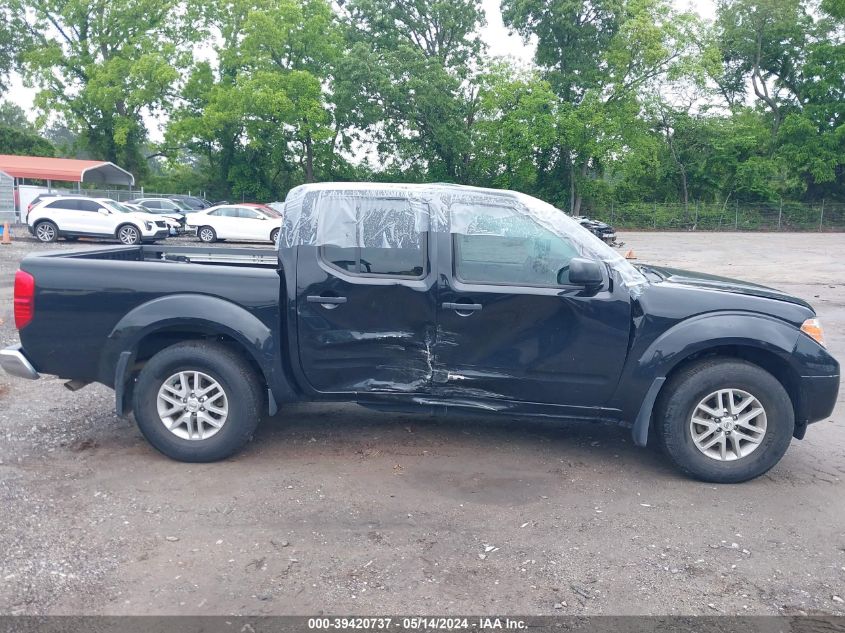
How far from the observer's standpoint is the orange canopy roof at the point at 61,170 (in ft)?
123

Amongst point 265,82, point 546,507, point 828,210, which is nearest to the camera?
point 546,507

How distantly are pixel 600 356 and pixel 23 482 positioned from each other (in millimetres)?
3773

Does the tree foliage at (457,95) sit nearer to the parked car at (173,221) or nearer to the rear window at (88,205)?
the parked car at (173,221)

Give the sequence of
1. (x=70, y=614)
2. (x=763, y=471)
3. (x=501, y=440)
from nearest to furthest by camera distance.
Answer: (x=70, y=614) → (x=763, y=471) → (x=501, y=440)

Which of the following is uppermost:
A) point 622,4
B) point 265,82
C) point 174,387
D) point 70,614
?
point 622,4

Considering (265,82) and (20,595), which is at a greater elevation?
(265,82)

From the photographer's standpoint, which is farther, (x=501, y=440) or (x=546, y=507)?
(x=501, y=440)

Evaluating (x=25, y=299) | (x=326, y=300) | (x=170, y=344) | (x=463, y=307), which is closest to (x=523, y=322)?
(x=463, y=307)

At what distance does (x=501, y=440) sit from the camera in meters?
5.44

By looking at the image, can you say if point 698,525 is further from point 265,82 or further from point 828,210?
point 828,210

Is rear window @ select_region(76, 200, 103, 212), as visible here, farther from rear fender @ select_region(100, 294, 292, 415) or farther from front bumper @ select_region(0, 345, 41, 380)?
rear fender @ select_region(100, 294, 292, 415)

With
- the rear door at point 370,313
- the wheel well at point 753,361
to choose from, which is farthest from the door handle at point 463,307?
the wheel well at point 753,361

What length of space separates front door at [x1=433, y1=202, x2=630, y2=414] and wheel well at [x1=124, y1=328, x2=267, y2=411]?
1.30 m

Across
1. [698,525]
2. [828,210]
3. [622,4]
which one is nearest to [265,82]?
[622,4]
